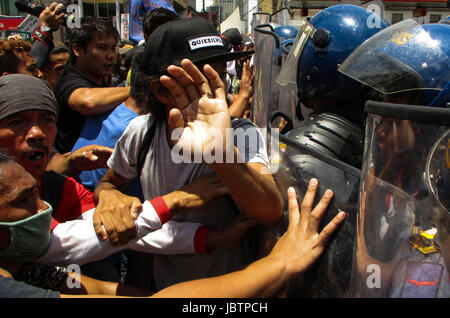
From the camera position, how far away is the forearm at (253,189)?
124 cm

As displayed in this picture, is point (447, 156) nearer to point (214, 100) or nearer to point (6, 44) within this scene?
point (214, 100)

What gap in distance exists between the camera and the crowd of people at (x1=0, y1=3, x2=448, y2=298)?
1.22 m

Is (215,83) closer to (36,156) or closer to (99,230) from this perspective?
(99,230)

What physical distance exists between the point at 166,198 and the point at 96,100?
123 cm

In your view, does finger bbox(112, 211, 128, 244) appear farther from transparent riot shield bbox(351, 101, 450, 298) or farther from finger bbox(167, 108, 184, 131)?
transparent riot shield bbox(351, 101, 450, 298)

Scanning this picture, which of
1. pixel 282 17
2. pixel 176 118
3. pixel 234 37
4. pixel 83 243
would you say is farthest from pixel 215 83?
pixel 282 17

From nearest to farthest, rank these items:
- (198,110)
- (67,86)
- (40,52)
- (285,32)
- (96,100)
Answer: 1. (198,110)
2. (96,100)
3. (67,86)
4. (40,52)
5. (285,32)

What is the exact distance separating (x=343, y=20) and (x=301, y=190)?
4.39 ft

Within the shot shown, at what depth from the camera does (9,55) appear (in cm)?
276

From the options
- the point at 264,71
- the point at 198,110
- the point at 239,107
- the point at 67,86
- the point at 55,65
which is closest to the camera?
the point at 198,110

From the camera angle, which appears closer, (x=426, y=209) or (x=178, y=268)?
(x=426, y=209)

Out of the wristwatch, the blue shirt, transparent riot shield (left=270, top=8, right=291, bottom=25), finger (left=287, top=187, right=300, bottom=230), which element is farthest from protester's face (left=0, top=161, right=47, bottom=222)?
transparent riot shield (left=270, top=8, right=291, bottom=25)

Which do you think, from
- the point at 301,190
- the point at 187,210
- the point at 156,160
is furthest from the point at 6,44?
the point at 301,190

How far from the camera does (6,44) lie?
2.78 meters
